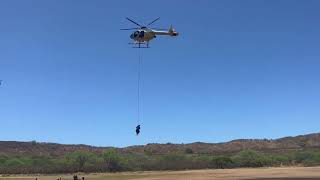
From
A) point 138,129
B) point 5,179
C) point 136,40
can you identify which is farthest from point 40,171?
point 138,129

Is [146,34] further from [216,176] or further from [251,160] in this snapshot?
[251,160]

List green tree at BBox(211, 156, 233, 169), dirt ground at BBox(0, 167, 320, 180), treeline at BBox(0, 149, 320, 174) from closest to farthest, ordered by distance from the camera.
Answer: dirt ground at BBox(0, 167, 320, 180) → treeline at BBox(0, 149, 320, 174) → green tree at BBox(211, 156, 233, 169)

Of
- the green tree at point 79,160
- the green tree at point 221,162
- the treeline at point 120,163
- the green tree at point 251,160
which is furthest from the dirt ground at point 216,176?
the green tree at point 251,160

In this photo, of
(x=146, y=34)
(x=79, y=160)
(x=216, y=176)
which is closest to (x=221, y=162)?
(x=79, y=160)

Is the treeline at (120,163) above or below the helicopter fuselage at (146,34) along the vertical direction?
below

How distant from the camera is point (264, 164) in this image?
474ft

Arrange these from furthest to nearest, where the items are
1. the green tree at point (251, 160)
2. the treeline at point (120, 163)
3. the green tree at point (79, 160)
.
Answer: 1. the green tree at point (251, 160)
2. the green tree at point (79, 160)
3. the treeline at point (120, 163)

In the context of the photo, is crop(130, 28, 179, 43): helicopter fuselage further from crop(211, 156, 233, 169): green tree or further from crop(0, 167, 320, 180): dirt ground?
crop(211, 156, 233, 169): green tree

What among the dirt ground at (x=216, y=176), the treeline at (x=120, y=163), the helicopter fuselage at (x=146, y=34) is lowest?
the dirt ground at (x=216, y=176)

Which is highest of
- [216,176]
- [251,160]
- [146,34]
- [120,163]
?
[146,34]

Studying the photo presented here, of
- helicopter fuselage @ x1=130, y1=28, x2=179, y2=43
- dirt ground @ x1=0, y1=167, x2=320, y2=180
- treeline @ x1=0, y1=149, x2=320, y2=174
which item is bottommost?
dirt ground @ x1=0, y1=167, x2=320, y2=180

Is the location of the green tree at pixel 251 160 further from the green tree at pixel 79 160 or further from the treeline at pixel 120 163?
the green tree at pixel 79 160

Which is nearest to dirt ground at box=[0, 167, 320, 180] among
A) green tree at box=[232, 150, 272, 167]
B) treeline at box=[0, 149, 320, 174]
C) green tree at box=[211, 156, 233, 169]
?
treeline at box=[0, 149, 320, 174]

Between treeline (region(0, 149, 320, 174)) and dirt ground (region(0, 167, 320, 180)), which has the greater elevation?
treeline (region(0, 149, 320, 174))
